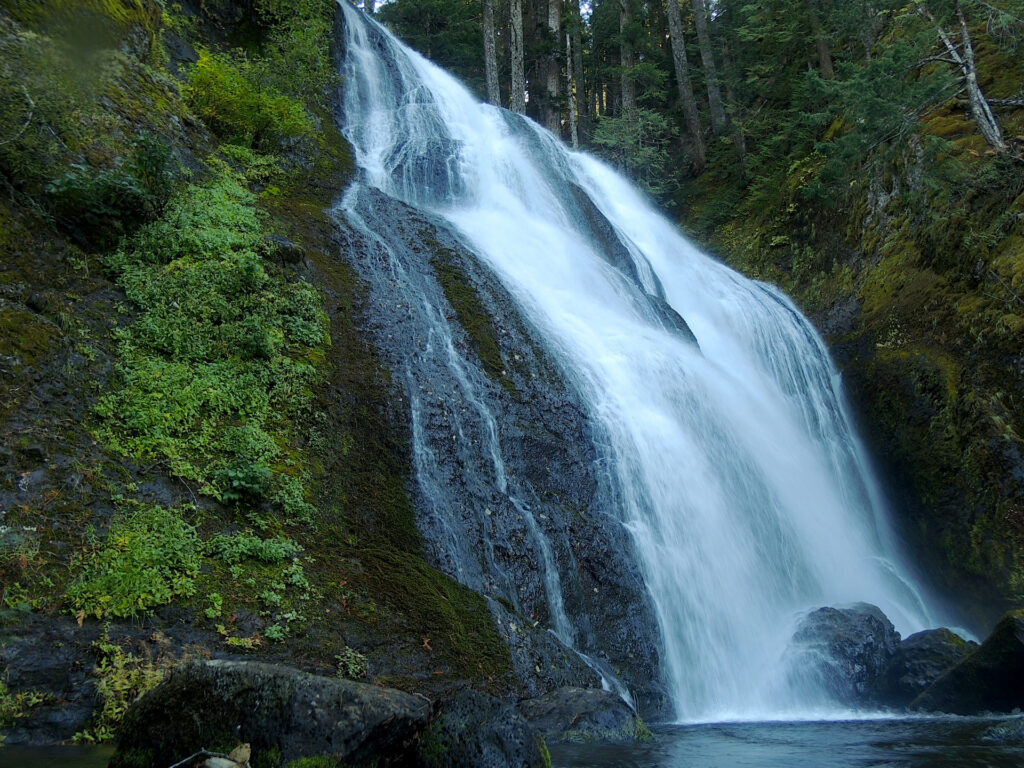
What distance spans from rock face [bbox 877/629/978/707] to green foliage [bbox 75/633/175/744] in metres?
8.43

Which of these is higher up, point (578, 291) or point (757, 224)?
point (757, 224)

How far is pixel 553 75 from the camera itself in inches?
1077

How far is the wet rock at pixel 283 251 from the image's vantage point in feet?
30.2

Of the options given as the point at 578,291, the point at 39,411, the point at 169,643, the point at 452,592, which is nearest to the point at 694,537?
the point at 452,592

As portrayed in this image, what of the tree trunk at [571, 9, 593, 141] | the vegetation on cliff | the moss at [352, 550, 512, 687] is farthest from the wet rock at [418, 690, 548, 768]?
the tree trunk at [571, 9, 593, 141]

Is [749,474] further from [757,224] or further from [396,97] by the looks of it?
[396,97]

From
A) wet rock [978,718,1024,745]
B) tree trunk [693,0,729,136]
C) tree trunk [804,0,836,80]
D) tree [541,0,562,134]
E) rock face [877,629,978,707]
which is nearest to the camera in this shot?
wet rock [978,718,1024,745]

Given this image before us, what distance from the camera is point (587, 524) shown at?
8.46m

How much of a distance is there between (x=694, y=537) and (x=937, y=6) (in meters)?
12.7

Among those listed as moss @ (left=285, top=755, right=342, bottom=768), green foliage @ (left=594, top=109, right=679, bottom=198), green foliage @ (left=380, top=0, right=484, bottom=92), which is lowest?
moss @ (left=285, top=755, right=342, bottom=768)

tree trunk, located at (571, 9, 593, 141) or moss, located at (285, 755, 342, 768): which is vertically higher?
tree trunk, located at (571, 9, 593, 141)

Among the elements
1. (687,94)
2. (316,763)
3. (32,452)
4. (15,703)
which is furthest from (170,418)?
(687,94)

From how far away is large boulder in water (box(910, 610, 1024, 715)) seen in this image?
7398 mm

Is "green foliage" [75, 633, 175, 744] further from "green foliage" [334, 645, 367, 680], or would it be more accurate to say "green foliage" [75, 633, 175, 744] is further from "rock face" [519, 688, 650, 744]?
"rock face" [519, 688, 650, 744]
